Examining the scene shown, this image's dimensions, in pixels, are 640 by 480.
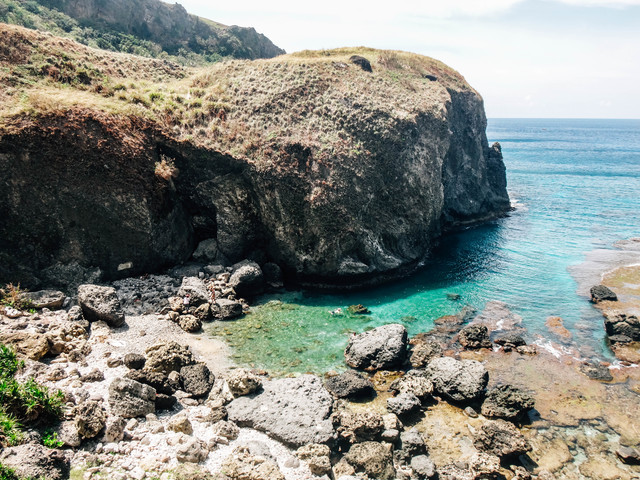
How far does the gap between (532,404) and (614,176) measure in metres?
107

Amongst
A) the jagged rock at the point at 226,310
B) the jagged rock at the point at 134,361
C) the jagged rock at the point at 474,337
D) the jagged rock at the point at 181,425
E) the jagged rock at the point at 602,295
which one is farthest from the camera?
the jagged rock at the point at 602,295

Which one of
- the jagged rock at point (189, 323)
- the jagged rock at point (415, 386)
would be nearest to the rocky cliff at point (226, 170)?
the jagged rock at point (189, 323)

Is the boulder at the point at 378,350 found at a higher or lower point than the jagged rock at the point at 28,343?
lower

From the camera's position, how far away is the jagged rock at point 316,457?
17688 mm

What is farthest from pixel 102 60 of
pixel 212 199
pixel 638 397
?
pixel 638 397

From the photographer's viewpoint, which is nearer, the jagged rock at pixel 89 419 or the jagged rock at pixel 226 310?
the jagged rock at pixel 89 419

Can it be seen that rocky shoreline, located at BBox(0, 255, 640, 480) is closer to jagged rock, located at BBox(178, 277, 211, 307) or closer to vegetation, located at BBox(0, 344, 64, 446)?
vegetation, located at BBox(0, 344, 64, 446)

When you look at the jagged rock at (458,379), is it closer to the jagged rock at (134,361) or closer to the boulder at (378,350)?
the boulder at (378,350)

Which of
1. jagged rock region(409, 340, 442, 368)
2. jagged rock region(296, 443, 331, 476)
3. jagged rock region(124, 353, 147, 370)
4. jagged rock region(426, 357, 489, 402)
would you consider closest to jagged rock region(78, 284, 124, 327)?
jagged rock region(124, 353, 147, 370)

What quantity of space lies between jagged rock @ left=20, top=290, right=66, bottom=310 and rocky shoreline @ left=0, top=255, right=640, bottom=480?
159 millimetres

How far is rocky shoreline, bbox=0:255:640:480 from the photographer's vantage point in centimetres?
1750

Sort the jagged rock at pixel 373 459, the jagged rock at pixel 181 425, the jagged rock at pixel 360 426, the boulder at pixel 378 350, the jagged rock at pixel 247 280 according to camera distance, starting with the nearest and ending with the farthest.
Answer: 1. the jagged rock at pixel 373 459
2. the jagged rock at pixel 181 425
3. the jagged rock at pixel 360 426
4. the boulder at pixel 378 350
5. the jagged rock at pixel 247 280

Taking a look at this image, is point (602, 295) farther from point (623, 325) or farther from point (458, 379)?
point (458, 379)

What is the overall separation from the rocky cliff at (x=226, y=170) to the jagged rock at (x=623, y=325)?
62.3 feet
